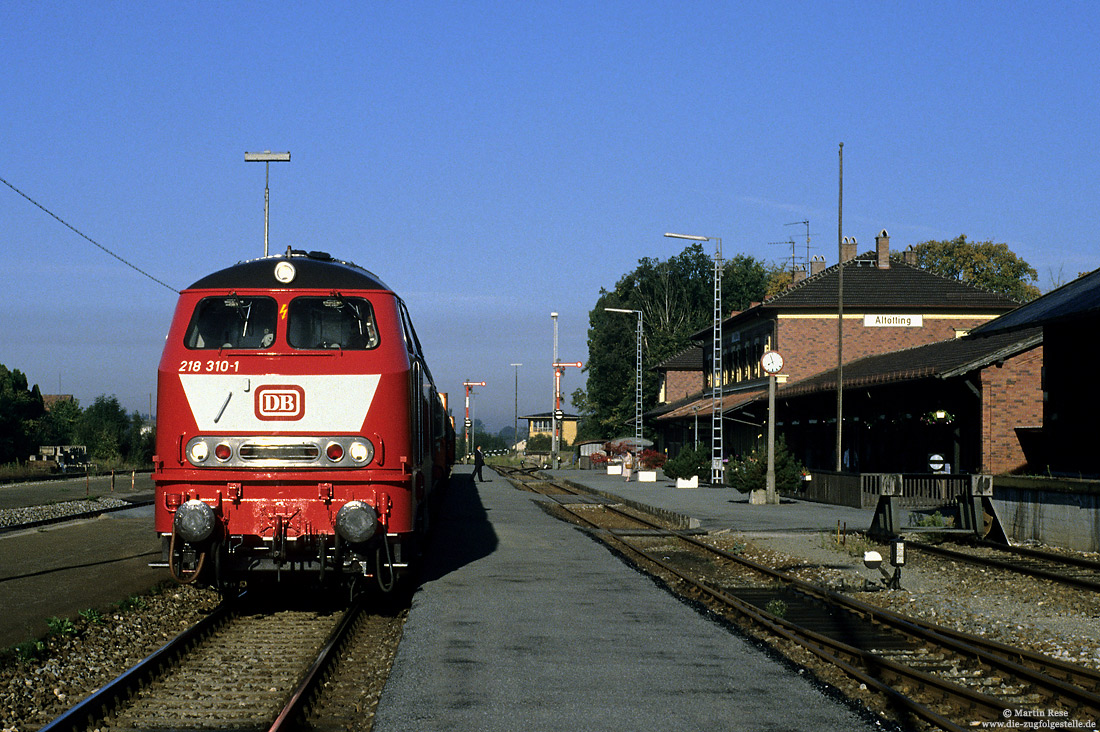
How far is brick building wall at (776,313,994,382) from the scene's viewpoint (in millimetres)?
43000

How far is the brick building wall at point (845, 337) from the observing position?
43.0 metres

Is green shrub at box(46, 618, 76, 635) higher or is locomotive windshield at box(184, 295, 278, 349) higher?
locomotive windshield at box(184, 295, 278, 349)

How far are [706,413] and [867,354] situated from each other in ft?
25.0

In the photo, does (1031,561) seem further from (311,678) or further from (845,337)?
(845,337)

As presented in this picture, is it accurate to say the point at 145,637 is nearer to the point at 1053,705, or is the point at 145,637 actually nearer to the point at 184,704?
the point at 184,704

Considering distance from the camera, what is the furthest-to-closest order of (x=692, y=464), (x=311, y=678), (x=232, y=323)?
(x=692, y=464), (x=232, y=323), (x=311, y=678)

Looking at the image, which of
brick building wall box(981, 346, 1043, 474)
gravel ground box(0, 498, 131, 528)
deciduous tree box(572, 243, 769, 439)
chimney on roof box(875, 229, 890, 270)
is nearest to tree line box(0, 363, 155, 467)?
gravel ground box(0, 498, 131, 528)

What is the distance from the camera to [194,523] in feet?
30.2

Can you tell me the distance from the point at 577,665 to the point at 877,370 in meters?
25.4

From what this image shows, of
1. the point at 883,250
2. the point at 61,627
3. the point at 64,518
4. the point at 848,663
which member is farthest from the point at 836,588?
the point at 883,250

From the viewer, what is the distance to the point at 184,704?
7.06m

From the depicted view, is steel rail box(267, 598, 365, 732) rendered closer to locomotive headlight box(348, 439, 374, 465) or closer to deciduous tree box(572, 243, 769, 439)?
locomotive headlight box(348, 439, 374, 465)

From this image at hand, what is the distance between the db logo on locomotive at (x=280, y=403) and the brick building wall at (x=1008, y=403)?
2025 centimetres

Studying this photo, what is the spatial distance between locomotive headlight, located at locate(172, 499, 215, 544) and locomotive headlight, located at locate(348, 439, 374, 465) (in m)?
1.33
